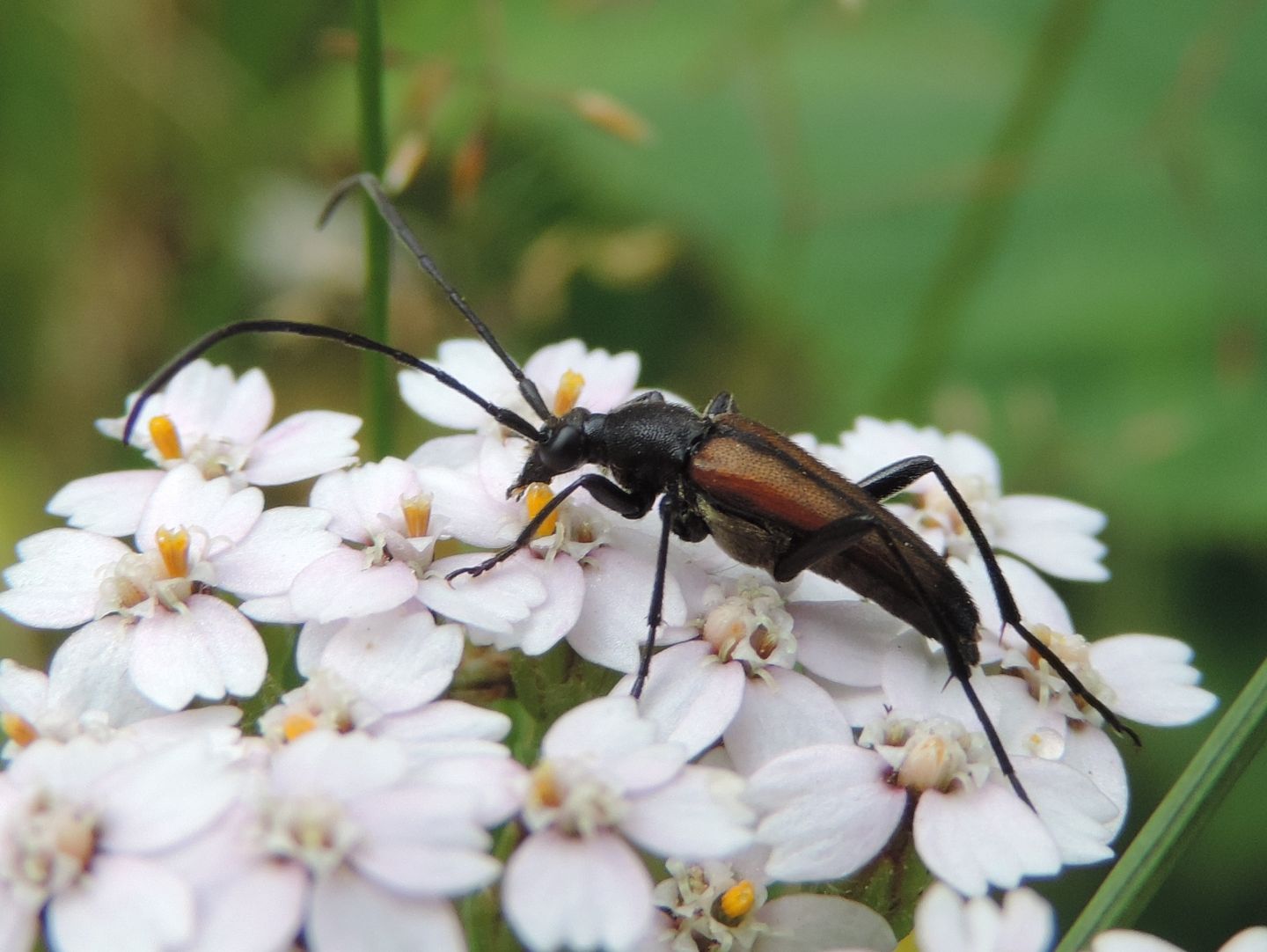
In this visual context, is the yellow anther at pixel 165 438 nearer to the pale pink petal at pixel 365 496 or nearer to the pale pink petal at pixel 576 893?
the pale pink petal at pixel 365 496

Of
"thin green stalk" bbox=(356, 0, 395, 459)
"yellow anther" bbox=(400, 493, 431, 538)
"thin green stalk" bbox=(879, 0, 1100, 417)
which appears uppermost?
"thin green stalk" bbox=(879, 0, 1100, 417)

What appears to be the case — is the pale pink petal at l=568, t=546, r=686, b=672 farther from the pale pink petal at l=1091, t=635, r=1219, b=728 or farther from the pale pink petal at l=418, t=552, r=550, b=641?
the pale pink petal at l=1091, t=635, r=1219, b=728

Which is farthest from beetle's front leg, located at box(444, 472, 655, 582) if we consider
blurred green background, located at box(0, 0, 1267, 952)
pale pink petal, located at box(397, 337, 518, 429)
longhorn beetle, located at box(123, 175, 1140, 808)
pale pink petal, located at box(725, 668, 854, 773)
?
blurred green background, located at box(0, 0, 1267, 952)

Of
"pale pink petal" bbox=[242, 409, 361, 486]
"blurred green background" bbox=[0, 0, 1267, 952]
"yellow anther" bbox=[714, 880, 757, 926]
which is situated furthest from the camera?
"blurred green background" bbox=[0, 0, 1267, 952]

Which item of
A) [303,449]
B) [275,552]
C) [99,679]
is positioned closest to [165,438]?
[303,449]

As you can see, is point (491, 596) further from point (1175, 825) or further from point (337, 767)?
point (1175, 825)

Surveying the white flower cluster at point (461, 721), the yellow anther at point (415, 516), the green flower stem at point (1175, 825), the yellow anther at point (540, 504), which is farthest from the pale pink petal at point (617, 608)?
the green flower stem at point (1175, 825)
